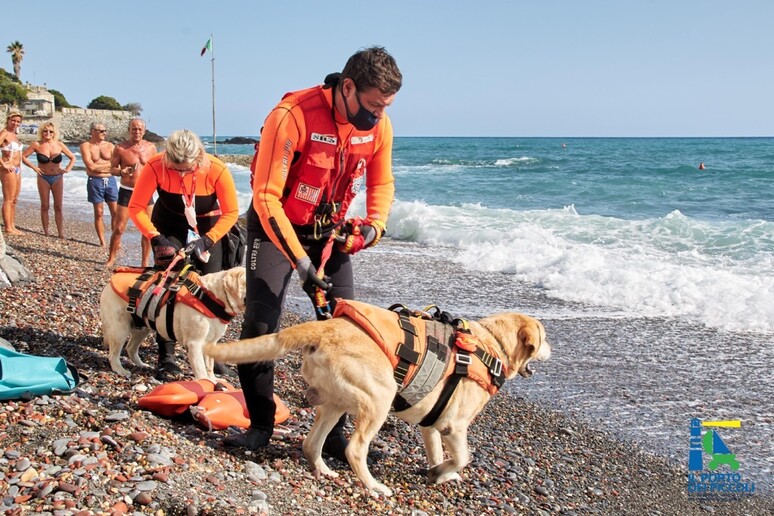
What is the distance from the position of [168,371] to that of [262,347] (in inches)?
106

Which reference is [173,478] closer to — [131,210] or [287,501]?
[287,501]

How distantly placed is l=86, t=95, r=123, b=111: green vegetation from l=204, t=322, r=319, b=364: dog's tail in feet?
376

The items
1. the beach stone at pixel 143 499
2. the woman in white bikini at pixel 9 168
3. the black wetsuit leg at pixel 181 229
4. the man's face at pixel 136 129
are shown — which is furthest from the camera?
the woman in white bikini at pixel 9 168

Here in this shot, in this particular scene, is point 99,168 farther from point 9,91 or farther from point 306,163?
point 9,91

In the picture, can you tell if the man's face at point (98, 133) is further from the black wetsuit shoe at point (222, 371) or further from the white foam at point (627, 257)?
the black wetsuit shoe at point (222, 371)

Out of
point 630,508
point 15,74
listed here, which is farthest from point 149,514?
point 15,74

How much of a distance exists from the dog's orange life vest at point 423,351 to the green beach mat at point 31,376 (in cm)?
202

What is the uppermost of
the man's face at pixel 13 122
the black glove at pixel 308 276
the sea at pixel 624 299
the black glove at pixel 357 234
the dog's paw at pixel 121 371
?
the man's face at pixel 13 122

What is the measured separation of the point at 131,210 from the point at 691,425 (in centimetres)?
532

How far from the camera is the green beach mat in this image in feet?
14.1

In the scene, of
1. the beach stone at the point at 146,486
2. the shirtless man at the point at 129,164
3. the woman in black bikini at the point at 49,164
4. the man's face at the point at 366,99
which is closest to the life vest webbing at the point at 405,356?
the man's face at the point at 366,99

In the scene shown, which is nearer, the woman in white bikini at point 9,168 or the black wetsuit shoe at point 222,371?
the black wetsuit shoe at point 222,371

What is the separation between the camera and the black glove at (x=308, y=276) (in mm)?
3824

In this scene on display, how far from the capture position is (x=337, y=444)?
177 inches
